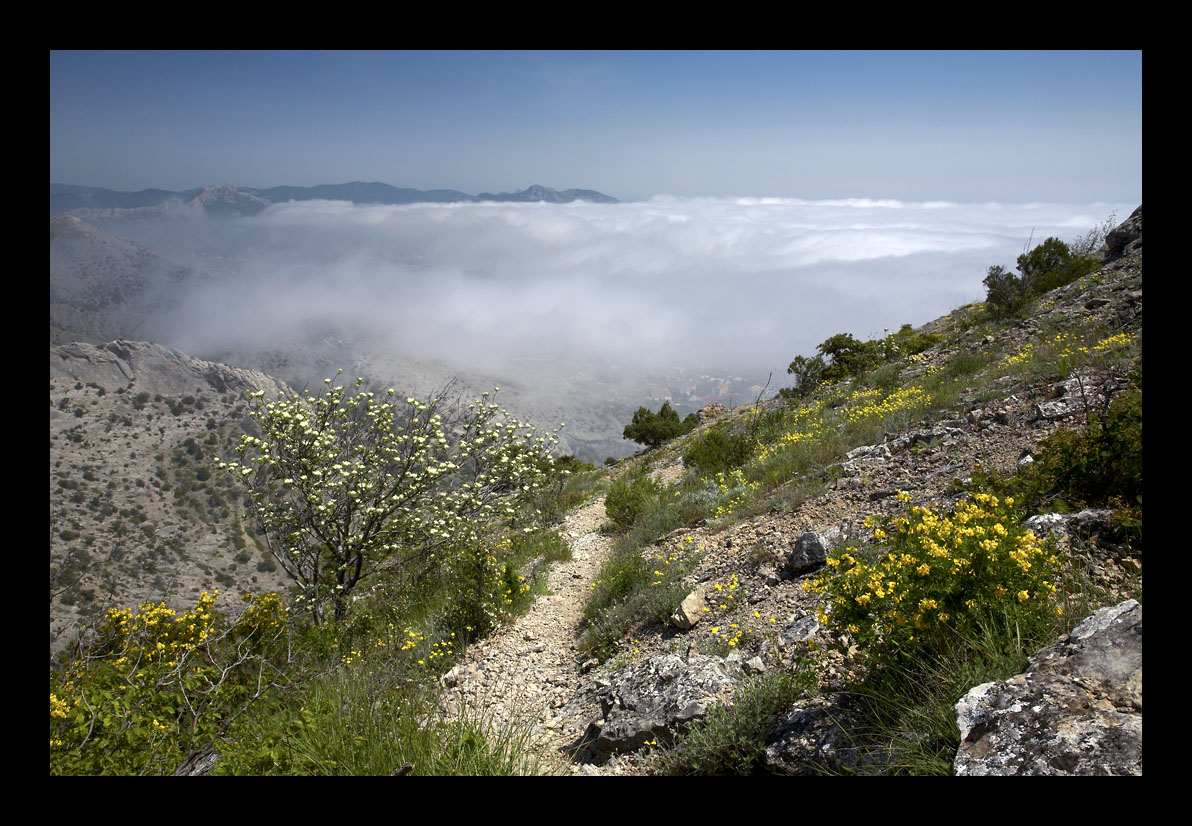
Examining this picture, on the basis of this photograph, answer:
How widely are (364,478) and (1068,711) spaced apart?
698cm

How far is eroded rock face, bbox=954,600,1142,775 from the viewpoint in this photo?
183 cm

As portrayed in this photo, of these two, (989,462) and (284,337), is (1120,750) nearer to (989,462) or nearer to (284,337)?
(989,462)

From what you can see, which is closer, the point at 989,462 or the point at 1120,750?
the point at 1120,750

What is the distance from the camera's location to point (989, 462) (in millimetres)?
6164

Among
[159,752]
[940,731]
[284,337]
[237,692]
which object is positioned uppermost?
[284,337]

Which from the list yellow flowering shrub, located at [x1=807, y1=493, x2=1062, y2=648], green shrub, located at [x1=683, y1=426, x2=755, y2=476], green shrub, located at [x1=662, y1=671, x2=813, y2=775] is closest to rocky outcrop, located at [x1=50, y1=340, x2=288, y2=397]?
green shrub, located at [x1=683, y1=426, x2=755, y2=476]

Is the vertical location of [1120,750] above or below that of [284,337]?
below

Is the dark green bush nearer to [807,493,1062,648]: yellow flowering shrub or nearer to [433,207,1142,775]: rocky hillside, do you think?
[433,207,1142,775]: rocky hillside

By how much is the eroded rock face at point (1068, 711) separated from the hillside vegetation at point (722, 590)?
0.81 ft

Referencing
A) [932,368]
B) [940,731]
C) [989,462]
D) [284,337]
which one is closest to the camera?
[940,731]

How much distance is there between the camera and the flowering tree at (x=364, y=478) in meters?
6.94
